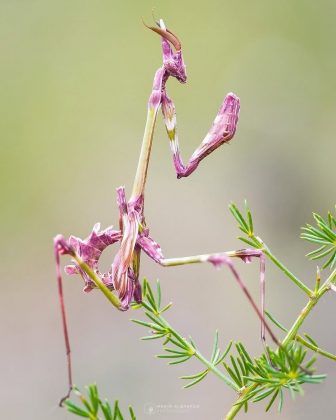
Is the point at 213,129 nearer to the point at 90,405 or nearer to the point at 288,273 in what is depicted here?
the point at 288,273

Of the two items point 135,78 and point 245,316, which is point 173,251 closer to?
point 245,316

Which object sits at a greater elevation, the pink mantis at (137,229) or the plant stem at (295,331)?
the pink mantis at (137,229)

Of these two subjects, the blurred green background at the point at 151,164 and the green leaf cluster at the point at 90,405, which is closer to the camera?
the green leaf cluster at the point at 90,405

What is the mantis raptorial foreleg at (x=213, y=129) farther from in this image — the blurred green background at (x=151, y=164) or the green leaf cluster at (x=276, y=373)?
the blurred green background at (x=151, y=164)

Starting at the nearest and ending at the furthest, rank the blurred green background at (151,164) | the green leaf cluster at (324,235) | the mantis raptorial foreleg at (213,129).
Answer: the green leaf cluster at (324,235) → the mantis raptorial foreleg at (213,129) → the blurred green background at (151,164)

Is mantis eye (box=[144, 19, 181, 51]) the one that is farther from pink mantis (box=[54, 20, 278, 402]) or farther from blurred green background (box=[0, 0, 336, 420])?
blurred green background (box=[0, 0, 336, 420])

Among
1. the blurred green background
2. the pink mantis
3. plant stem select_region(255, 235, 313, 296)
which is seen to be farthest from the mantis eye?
the blurred green background

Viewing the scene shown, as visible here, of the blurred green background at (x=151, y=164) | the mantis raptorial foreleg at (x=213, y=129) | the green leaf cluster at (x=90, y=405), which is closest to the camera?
the green leaf cluster at (x=90, y=405)

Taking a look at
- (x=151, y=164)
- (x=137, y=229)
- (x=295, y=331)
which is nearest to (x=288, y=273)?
(x=295, y=331)

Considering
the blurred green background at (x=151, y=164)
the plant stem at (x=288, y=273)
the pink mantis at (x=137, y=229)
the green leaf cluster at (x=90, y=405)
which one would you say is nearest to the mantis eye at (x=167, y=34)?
the pink mantis at (x=137, y=229)

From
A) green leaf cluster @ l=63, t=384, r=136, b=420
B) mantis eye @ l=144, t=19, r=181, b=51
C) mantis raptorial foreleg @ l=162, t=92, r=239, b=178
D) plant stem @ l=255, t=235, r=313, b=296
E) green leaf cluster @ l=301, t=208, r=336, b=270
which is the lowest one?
green leaf cluster @ l=63, t=384, r=136, b=420
